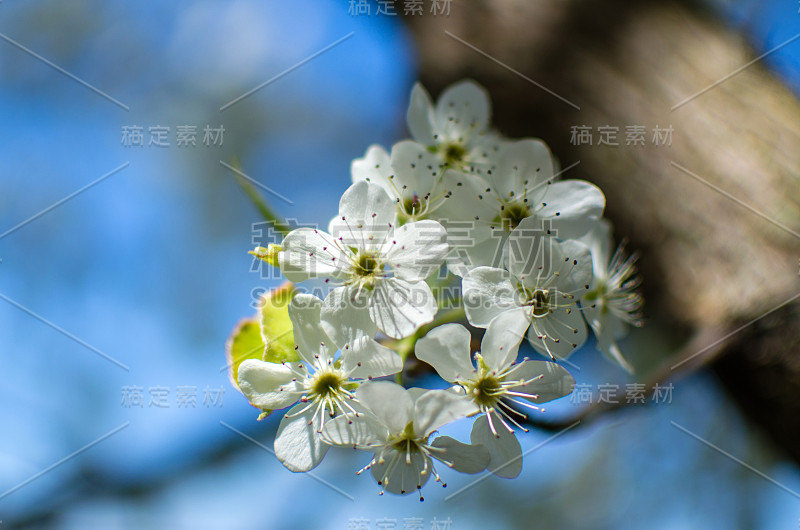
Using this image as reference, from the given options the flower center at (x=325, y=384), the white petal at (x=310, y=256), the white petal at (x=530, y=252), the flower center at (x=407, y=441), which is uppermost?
the white petal at (x=310, y=256)

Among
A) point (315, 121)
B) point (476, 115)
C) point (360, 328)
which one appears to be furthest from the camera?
point (315, 121)

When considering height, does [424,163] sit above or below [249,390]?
above

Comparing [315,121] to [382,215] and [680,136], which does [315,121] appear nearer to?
[680,136]

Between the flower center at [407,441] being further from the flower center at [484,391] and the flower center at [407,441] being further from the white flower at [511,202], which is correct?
the white flower at [511,202]

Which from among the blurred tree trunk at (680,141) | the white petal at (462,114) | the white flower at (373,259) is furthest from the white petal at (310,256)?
the blurred tree trunk at (680,141)

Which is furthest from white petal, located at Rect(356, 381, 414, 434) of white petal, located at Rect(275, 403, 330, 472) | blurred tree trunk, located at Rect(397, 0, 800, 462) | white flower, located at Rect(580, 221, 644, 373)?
blurred tree trunk, located at Rect(397, 0, 800, 462)

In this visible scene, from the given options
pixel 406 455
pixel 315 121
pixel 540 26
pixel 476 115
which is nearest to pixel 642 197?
pixel 476 115
